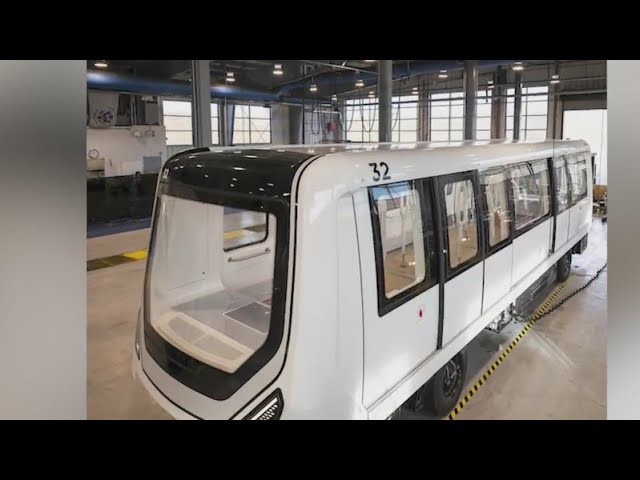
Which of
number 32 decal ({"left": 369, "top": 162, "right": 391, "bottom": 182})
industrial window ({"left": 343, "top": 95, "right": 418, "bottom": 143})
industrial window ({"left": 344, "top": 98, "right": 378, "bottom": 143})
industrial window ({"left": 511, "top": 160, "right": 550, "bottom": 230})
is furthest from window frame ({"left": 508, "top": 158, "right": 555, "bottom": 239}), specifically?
industrial window ({"left": 344, "top": 98, "right": 378, "bottom": 143})

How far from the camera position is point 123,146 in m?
12.6

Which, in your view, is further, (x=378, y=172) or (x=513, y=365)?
(x=513, y=365)

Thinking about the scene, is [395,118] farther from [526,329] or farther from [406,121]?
[526,329]

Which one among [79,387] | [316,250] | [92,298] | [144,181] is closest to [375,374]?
[316,250]

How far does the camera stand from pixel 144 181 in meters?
12.7

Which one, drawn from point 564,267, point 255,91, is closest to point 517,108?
point 255,91

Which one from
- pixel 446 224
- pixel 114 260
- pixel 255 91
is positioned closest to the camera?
pixel 446 224

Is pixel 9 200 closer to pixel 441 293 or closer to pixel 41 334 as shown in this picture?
pixel 41 334

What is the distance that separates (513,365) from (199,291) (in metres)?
3.39

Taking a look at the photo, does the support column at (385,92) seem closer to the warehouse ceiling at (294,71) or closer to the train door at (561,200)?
the warehouse ceiling at (294,71)

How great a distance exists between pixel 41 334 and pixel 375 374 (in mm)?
1955

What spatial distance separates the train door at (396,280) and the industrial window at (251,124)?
1832 centimetres

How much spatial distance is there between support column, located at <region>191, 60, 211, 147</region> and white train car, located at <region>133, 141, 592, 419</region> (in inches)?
154

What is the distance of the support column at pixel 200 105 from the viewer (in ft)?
24.6
